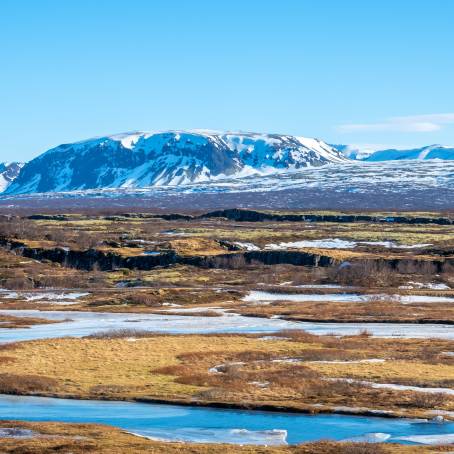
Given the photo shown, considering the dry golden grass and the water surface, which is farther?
the dry golden grass

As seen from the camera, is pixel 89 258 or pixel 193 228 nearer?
pixel 89 258

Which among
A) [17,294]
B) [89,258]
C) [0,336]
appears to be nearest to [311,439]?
[0,336]

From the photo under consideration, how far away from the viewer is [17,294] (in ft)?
292

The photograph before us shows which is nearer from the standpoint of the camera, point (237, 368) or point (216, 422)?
point (216, 422)

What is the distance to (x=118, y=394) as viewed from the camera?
1572 inches

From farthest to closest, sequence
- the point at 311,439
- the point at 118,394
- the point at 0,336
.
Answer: the point at 0,336 → the point at 118,394 → the point at 311,439

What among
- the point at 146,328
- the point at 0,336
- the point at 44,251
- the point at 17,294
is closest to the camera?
the point at 0,336

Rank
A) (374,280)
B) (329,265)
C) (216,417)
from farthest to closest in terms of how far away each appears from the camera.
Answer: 1. (329,265)
2. (374,280)
3. (216,417)

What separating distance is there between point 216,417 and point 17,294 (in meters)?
56.9

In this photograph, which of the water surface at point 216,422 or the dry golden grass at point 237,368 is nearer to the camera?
the water surface at point 216,422

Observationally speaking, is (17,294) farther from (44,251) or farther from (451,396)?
(451,396)

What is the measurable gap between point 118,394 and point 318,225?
154430 millimetres

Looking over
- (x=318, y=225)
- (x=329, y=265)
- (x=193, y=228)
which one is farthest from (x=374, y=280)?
(x=318, y=225)

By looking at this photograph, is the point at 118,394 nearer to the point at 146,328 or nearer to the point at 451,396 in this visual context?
the point at 451,396
